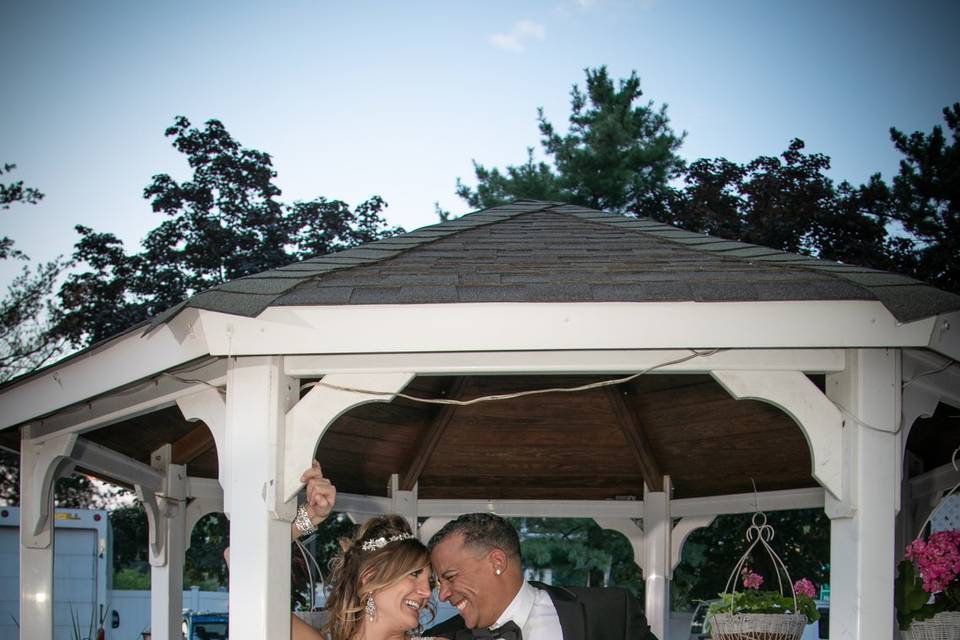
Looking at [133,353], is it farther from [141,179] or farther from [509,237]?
[141,179]

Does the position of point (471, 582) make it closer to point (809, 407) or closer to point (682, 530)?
point (809, 407)

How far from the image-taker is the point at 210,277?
56.7ft

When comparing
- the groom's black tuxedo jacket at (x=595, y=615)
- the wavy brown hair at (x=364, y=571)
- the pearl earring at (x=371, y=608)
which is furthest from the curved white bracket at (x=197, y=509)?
the pearl earring at (x=371, y=608)

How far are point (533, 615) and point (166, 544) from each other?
3495 mm

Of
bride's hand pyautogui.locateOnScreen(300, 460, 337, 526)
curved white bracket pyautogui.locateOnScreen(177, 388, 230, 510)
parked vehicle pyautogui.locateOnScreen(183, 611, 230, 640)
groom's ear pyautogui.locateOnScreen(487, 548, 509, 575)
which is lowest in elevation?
parked vehicle pyautogui.locateOnScreen(183, 611, 230, 640)

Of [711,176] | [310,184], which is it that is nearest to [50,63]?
[310,184]

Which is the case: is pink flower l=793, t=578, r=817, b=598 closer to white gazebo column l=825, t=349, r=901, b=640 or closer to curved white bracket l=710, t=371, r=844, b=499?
white gazebo column l=825, t=349, r=901, b=640

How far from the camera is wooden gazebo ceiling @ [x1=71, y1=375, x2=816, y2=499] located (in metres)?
7.45

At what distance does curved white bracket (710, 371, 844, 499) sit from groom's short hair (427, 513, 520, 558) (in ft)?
4.69

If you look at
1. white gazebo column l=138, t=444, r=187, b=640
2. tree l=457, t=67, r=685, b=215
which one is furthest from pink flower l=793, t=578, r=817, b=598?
tree l=457, t=67, r=685, b=215

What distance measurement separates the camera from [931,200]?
1628cm

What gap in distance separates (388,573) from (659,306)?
158 centimetres

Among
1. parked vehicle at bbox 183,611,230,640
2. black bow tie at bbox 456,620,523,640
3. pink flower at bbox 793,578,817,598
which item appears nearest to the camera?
black bow tie at bbox 456,620,523,640

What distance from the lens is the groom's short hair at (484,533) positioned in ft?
16.8
